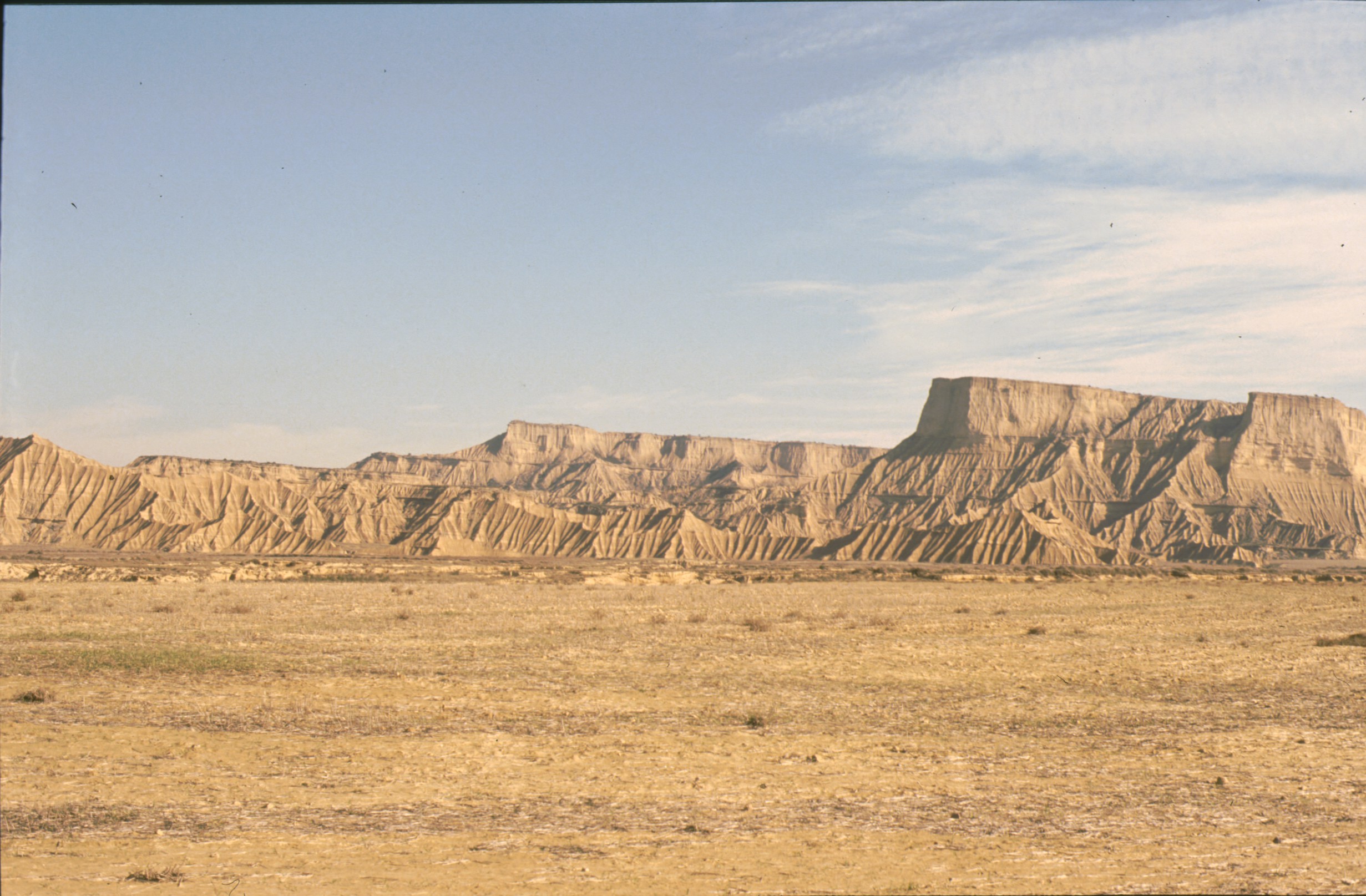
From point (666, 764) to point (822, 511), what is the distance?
175 m

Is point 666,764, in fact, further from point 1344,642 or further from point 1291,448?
point 1291,448

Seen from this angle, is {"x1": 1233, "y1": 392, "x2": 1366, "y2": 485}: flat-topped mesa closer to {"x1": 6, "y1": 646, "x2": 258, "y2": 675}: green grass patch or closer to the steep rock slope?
the steep rock slope

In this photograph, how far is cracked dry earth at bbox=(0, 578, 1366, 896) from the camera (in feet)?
34.1

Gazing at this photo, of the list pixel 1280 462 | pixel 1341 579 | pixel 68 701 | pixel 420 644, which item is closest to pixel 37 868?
pixel 68 701

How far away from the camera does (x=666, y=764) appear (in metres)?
14.8

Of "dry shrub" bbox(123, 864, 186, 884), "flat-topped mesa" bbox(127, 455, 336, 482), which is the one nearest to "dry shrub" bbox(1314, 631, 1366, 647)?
"dry shrub" bbox(123, 864, 186, 884)

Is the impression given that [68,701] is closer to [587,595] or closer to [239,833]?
[239,833]

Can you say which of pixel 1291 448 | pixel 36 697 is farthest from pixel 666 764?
pixel 1291 448

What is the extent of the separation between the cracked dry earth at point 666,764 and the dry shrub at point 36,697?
0.36 m

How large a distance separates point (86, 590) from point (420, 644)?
2656 centimetres

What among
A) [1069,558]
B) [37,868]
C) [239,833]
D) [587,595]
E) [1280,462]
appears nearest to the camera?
[37,868]

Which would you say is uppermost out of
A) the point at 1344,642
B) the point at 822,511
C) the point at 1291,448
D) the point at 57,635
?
the point at 1291,448

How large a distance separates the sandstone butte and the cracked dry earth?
317ft

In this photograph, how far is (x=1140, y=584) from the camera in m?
73.7
